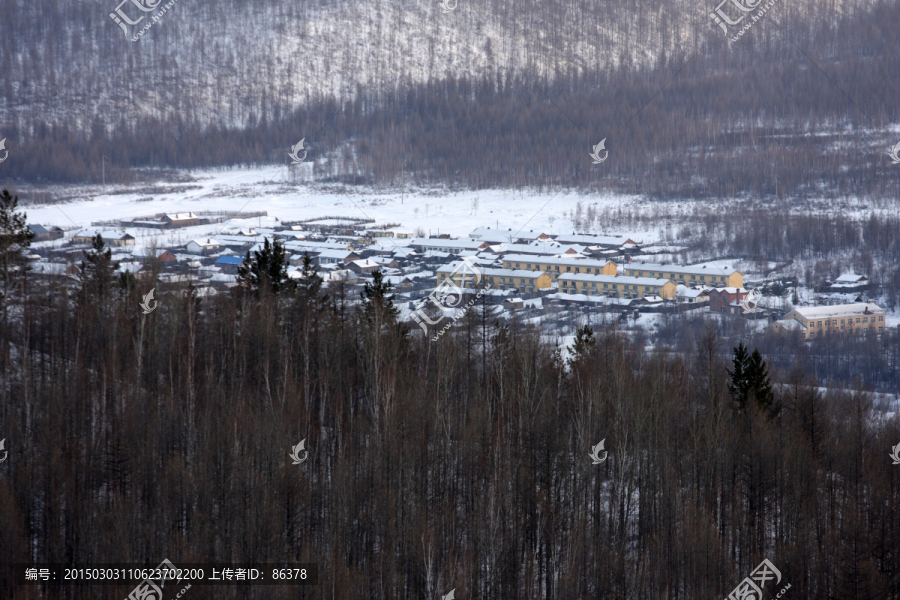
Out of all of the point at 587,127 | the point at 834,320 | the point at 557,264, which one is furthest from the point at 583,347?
the point at 587,127

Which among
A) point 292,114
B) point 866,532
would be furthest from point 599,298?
point 292,114

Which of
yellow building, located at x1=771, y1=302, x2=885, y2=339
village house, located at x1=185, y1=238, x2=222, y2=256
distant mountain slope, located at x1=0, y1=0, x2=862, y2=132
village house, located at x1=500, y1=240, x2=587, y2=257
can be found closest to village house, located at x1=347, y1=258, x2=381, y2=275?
village house, located at x1=500, y1=240, x2=587, y2=257

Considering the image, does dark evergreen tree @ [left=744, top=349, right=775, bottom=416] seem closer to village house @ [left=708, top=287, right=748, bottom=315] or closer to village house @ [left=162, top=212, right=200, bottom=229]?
village house @ [left=708, top=287, right=748, bottom=315]

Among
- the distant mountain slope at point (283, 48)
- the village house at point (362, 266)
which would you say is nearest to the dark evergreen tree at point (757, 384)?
the village house at point (362, 266)

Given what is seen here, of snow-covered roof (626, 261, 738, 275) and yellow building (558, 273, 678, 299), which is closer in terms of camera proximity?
yellow building (558, 273, 678, 299)

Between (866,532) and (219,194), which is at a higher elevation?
(219,194)

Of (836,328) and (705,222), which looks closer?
(836,328)

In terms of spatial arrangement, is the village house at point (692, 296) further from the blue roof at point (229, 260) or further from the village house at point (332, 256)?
the blue roof at point (229, 260)

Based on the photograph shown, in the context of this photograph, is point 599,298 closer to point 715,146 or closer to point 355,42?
point 715,146
